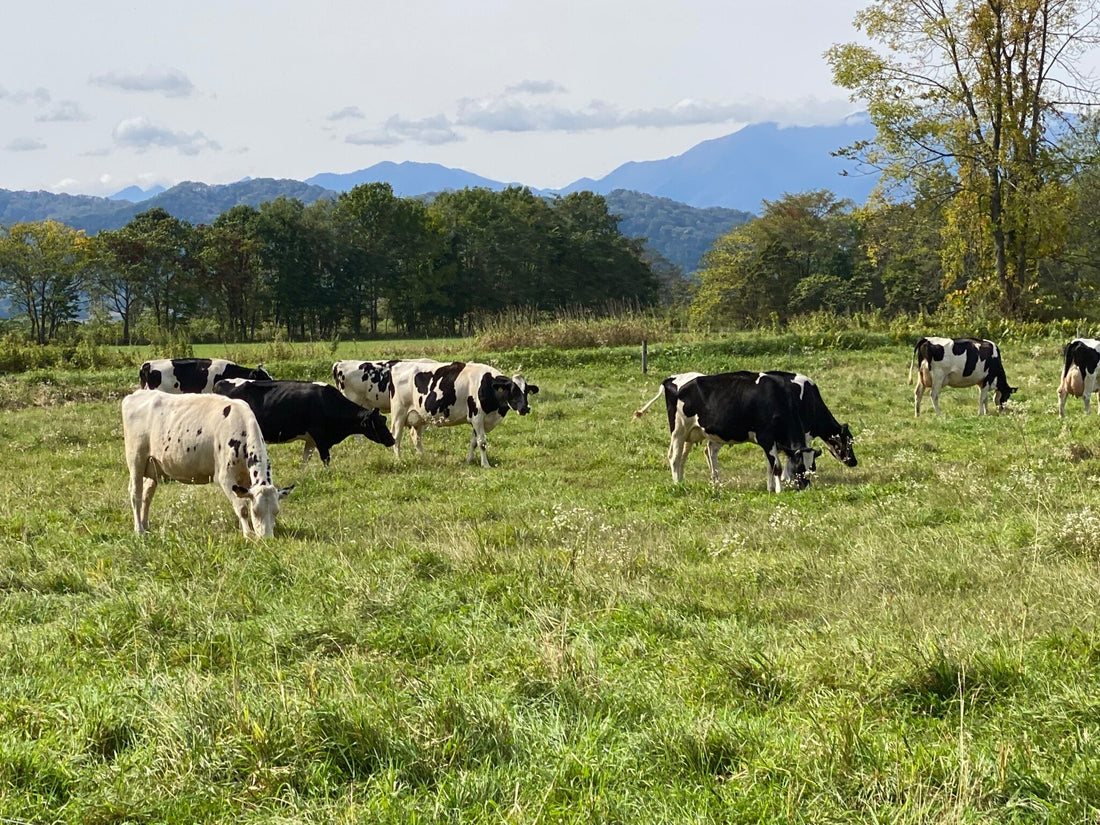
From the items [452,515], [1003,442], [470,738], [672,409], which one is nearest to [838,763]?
[470,738]

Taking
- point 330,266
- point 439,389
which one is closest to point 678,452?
point 439,389

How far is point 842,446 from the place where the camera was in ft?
42.5

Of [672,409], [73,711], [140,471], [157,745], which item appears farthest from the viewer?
[672,409]

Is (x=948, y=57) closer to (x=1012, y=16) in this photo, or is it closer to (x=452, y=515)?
(x=1012, y=16)

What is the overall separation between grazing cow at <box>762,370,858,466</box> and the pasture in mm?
1960

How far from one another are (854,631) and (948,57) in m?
35.4

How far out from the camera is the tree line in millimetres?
66688

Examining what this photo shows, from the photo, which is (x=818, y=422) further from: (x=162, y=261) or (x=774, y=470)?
(x=162, y=261)

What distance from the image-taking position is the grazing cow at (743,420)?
12.2 m

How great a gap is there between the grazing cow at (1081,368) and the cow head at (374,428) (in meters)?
12.6

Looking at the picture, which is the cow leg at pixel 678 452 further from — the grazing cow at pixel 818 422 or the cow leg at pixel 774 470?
the grazing cow at pixel 818 422

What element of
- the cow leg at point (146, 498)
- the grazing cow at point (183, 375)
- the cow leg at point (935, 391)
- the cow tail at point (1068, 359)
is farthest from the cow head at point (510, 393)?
the cow tail at point (1068, 359)

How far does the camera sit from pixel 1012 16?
33438mm

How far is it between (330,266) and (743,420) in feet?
215
